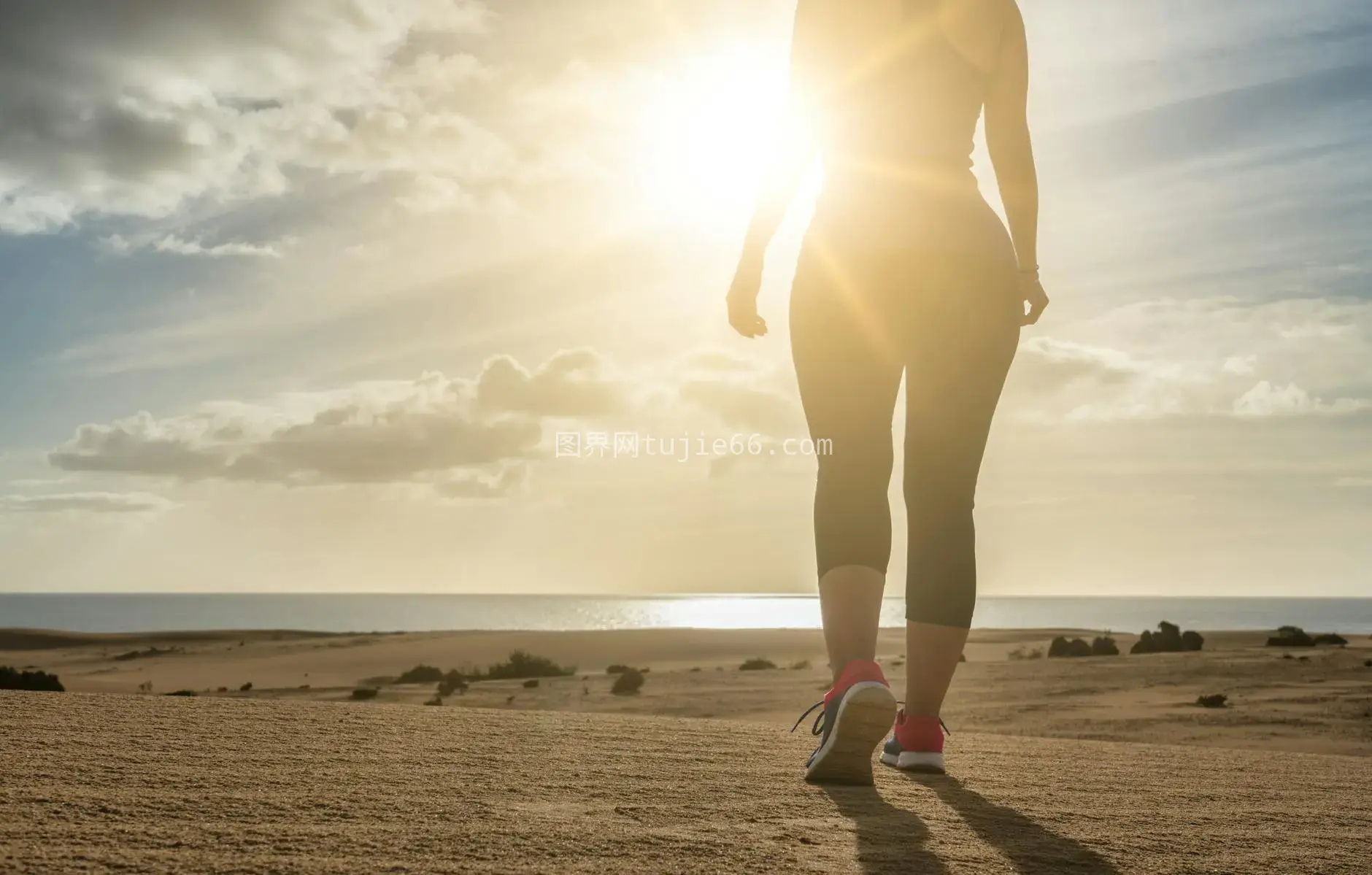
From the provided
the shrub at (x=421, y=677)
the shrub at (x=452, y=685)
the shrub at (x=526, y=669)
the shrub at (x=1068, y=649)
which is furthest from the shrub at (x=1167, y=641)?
the shrub at (x=421, y=677)

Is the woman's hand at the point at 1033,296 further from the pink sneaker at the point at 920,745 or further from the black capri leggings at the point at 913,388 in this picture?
the pink sneaker at the point at 920,745

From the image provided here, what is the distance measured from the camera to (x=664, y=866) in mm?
1785

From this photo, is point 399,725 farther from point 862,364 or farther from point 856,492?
point 862,364

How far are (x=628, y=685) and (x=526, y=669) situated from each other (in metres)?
9.68

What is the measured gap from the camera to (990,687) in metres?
12.5

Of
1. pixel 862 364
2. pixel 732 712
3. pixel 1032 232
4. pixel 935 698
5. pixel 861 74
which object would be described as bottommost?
pixel 732 712

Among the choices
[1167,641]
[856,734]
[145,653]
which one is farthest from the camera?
[145,653]

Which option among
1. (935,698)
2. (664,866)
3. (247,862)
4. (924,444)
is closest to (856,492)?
(924,444)

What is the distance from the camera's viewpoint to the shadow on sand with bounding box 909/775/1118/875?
6.43 feet

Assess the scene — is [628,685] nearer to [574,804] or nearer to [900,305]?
[900,305]

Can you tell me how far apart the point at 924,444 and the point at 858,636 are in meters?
0.61

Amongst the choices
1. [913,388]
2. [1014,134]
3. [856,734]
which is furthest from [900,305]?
[856,734]

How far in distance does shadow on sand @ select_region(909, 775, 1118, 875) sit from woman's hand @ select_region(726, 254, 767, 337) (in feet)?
5.07

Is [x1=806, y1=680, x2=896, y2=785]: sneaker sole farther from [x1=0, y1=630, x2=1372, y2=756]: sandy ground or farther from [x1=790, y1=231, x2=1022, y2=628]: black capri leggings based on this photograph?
[x1=0, y1=630, x2=1372, y2=756]: sandy ground
